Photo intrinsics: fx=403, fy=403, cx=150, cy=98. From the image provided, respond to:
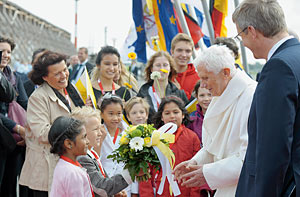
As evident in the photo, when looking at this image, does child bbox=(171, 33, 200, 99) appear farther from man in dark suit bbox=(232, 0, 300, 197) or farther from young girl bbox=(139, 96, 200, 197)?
man in dark suit bbox=(232, 0, 300, 197)

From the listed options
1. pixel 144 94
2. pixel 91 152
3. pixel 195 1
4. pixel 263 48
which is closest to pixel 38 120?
pixel 91 152

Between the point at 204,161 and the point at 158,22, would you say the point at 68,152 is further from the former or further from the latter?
the point at 158,22

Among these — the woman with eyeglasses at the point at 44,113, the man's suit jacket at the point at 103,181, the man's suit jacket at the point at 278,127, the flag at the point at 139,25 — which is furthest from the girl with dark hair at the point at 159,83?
the man's suit jacket at the point at 278,127

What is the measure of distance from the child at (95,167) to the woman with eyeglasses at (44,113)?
573 mm

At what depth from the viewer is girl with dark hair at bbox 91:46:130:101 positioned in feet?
18.4

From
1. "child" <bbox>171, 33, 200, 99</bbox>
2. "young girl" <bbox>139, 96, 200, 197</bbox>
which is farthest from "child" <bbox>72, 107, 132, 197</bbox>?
"child" <bbox>171, 33, 200, 99</bbox>

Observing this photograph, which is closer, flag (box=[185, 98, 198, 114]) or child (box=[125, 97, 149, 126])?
child (box=[125, 97, 149, 126])

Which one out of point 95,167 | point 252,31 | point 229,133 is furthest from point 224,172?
point 95,167

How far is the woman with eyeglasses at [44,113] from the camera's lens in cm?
436

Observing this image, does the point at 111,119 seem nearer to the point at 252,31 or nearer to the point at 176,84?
the point at 176,84

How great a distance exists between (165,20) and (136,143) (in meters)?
4.99

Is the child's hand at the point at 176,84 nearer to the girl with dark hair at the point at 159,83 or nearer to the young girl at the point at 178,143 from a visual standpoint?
the girl with dark hair at the point at 159,83

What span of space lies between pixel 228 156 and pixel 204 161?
36 cm

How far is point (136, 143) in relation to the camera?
348 centimetres
